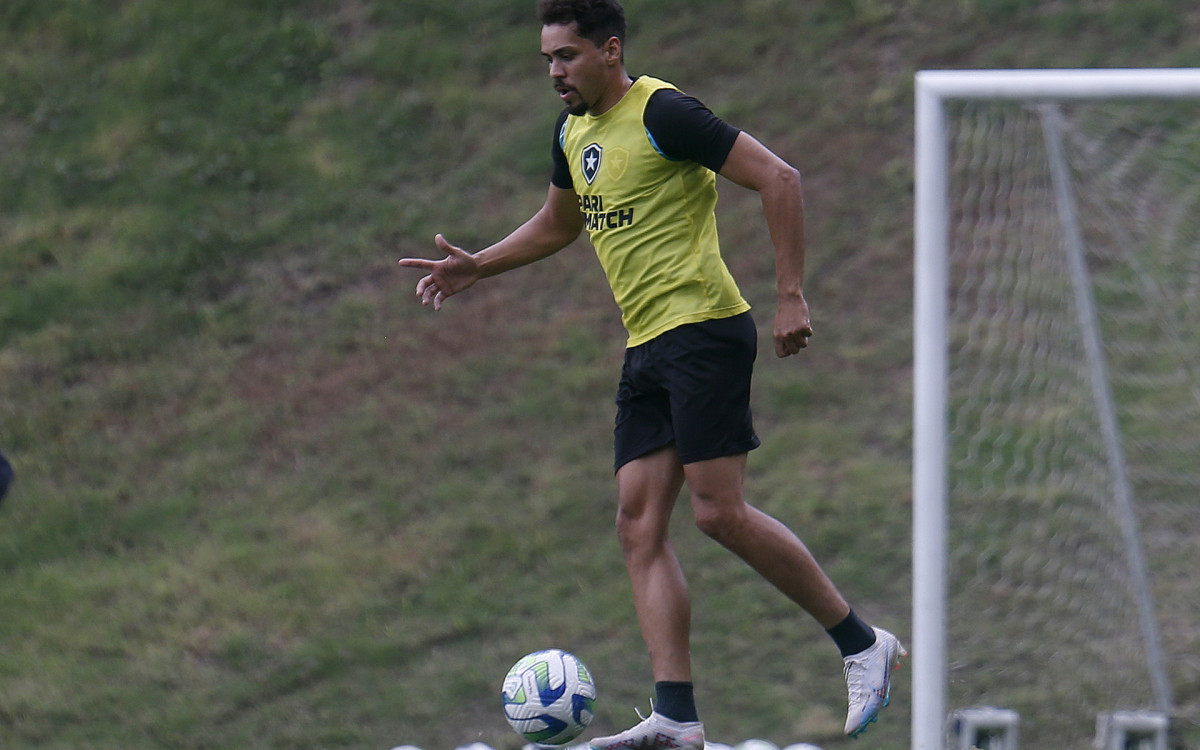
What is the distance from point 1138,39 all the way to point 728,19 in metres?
2.62

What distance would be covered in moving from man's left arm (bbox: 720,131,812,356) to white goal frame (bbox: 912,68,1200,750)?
0.31m

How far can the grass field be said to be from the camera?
644cm

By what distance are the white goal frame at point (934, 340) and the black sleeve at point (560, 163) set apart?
102 cm

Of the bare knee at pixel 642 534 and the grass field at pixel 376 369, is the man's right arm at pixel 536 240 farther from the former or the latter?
the grass field at pixel 376 369

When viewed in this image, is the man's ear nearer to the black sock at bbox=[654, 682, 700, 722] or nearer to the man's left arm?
the man's left arm

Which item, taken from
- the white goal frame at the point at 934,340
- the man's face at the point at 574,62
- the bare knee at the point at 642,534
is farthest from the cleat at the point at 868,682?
the man's face at the point at 574,62

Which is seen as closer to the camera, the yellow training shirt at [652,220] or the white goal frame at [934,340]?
the white goal frame at [934,340]

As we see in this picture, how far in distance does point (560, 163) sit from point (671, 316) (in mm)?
635

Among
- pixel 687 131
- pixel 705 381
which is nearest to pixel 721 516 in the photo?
pixel 705 381

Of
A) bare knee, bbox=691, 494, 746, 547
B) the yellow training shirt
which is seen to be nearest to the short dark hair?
the yellow training shirt

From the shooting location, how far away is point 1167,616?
5.05m

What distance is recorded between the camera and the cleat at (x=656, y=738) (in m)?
3.81

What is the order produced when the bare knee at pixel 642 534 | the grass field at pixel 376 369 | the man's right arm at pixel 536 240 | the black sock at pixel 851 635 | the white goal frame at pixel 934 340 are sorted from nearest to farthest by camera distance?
1. the white goal frame at pixel 934 340
2. the bare knee at pixel 642 534
3. the black sock at pixel 851 635
4. the man's right arm at pixel 536 240
5. the grass field at pixel 376 369

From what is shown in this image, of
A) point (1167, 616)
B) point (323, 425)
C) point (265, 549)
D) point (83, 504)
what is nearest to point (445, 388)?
point (323, 425)
